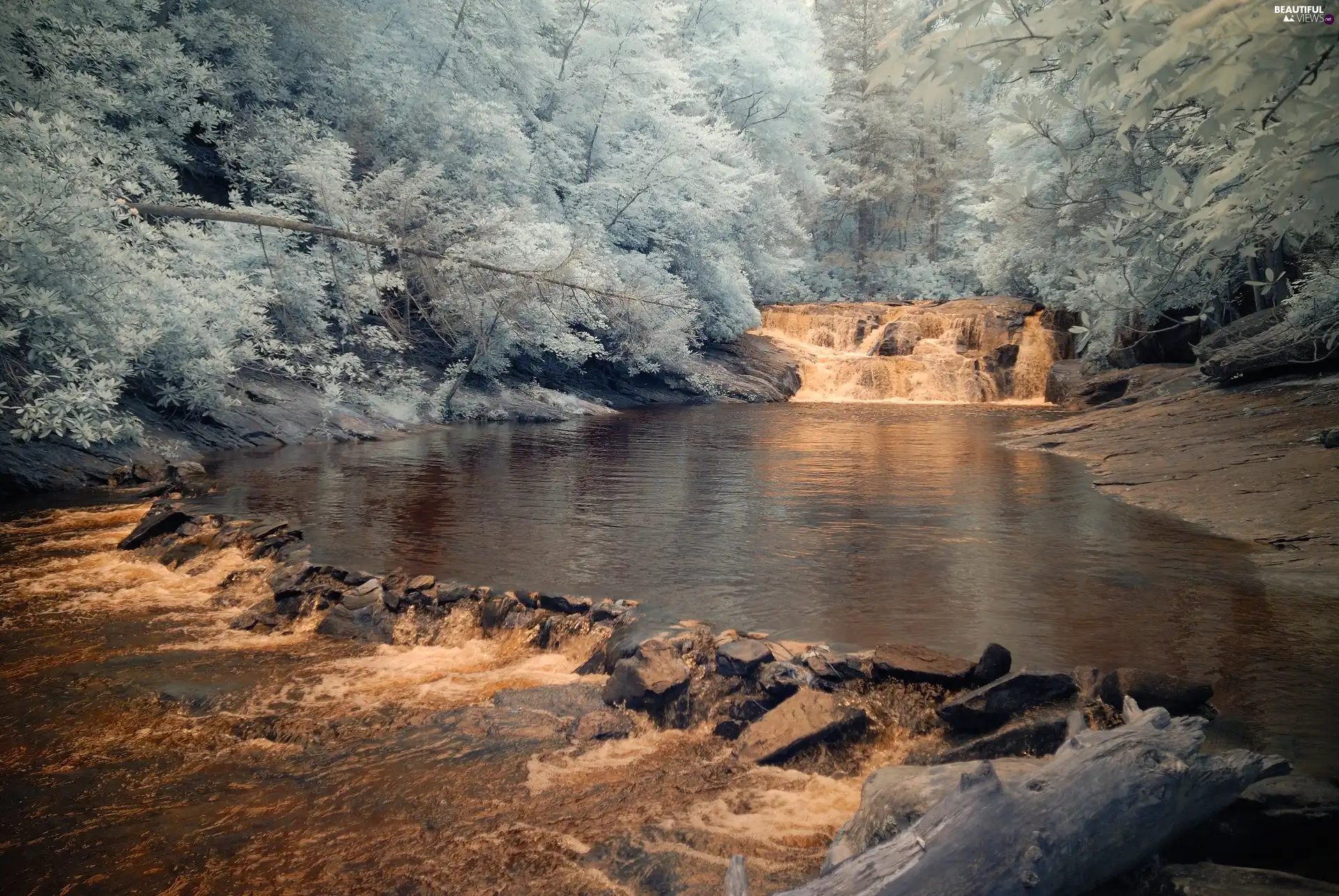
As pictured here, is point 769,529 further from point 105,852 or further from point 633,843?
point 105,852

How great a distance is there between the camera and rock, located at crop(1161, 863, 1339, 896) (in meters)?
2.83

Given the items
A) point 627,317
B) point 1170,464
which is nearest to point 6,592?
point 1170,464

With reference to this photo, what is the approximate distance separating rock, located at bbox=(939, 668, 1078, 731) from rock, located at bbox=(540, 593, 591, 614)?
2963 mm

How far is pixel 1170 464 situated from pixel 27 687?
41.5ft

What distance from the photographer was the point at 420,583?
7.18 metres

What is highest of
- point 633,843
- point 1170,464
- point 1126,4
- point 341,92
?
point 341,92

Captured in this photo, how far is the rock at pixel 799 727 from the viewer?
181 inches

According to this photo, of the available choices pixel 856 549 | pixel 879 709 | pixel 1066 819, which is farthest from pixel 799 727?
pixel 856 549

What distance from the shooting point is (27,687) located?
17.8 feet

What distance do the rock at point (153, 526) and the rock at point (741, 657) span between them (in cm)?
663

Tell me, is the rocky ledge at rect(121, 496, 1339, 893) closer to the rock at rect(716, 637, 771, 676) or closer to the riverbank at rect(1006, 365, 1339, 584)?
the rock at rect(716, 637, 771, 676)

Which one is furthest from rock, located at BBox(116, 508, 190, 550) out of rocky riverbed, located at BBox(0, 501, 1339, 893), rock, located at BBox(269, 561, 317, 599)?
rock, located at BBox(269, 561, 317, 599)

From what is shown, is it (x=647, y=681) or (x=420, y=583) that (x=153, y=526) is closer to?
(x=420, y=583)

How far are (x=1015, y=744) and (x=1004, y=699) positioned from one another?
36 cm
